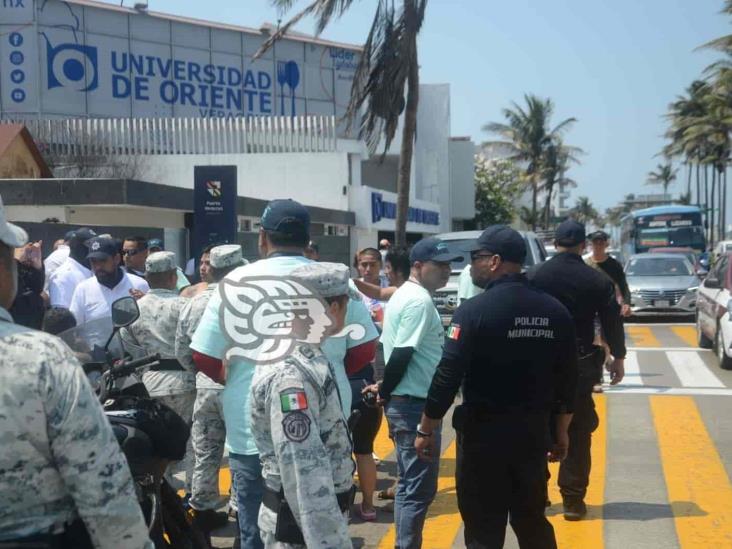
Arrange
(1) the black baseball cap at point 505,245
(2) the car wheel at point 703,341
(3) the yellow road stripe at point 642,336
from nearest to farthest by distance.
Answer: (1) the black baseball cap at point 505,245, (2) the car wheel at point 703,341, (3) the yellow road stripe at point 642,336

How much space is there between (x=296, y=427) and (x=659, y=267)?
871 inches

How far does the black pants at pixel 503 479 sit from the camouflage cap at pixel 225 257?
1.82 meters

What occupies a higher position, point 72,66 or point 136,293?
point 72,66

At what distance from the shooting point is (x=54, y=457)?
2.30 metres

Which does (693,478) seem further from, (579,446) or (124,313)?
(124,313)

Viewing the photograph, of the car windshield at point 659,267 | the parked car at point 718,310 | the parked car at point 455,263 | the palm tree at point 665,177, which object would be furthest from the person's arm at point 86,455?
the palm tree at point 665,177

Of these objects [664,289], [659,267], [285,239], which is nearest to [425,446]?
[285,239]

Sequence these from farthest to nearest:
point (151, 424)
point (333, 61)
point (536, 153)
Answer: point (536, 153) → point (333, 61) → point (151, 424)

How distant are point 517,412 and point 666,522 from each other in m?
2.58

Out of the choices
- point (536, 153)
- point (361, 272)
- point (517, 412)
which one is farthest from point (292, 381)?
point (536, 153)

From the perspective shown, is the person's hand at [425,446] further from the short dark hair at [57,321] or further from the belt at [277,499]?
the short dark hair at [57,321]

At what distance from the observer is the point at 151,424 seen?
344cm

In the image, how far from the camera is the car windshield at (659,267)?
23.7 meters

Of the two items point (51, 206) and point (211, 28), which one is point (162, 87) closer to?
point (211, 28)
